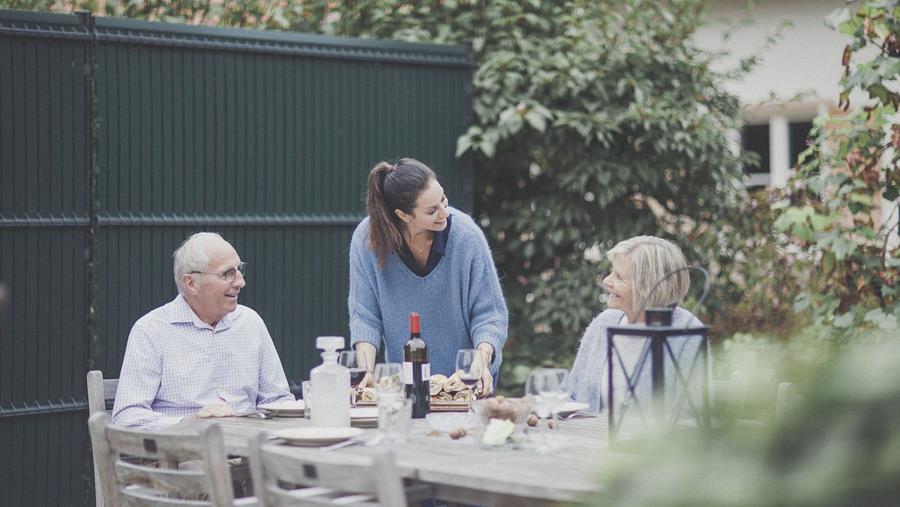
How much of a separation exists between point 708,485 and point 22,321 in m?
4.85

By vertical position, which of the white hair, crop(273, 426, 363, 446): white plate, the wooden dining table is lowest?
the wooden dining table

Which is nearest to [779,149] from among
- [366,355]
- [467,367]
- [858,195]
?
[858,195]

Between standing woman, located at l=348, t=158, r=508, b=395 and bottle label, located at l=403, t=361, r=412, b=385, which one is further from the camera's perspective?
standing woman, located at l=348, t=158, r=508, b=395

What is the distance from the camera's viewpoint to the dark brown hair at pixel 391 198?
445 cm

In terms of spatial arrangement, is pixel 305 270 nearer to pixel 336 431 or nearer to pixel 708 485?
pixel 336 431

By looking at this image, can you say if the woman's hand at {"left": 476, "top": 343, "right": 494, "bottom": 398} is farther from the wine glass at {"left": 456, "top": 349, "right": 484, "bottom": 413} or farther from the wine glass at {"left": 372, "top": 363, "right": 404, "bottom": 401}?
the wine glass at {"left": 372, "top": 363, "right": 404, "bottom": 401}

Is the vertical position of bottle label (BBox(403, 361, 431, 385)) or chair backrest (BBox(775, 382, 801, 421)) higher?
chair backrest (BBox(775, 382, 801, 421))

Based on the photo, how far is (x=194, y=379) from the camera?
406 centimetres

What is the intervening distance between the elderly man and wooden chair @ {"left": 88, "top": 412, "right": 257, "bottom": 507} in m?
0.58

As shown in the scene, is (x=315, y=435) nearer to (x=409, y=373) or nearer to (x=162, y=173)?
(x=409, y=373)

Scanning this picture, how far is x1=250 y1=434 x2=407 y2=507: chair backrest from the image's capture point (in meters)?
2.37

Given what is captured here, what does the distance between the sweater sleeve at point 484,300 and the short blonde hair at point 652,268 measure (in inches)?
30.0

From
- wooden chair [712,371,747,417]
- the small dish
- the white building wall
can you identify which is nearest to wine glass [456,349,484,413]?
the small dish

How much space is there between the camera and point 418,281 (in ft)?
15.0
